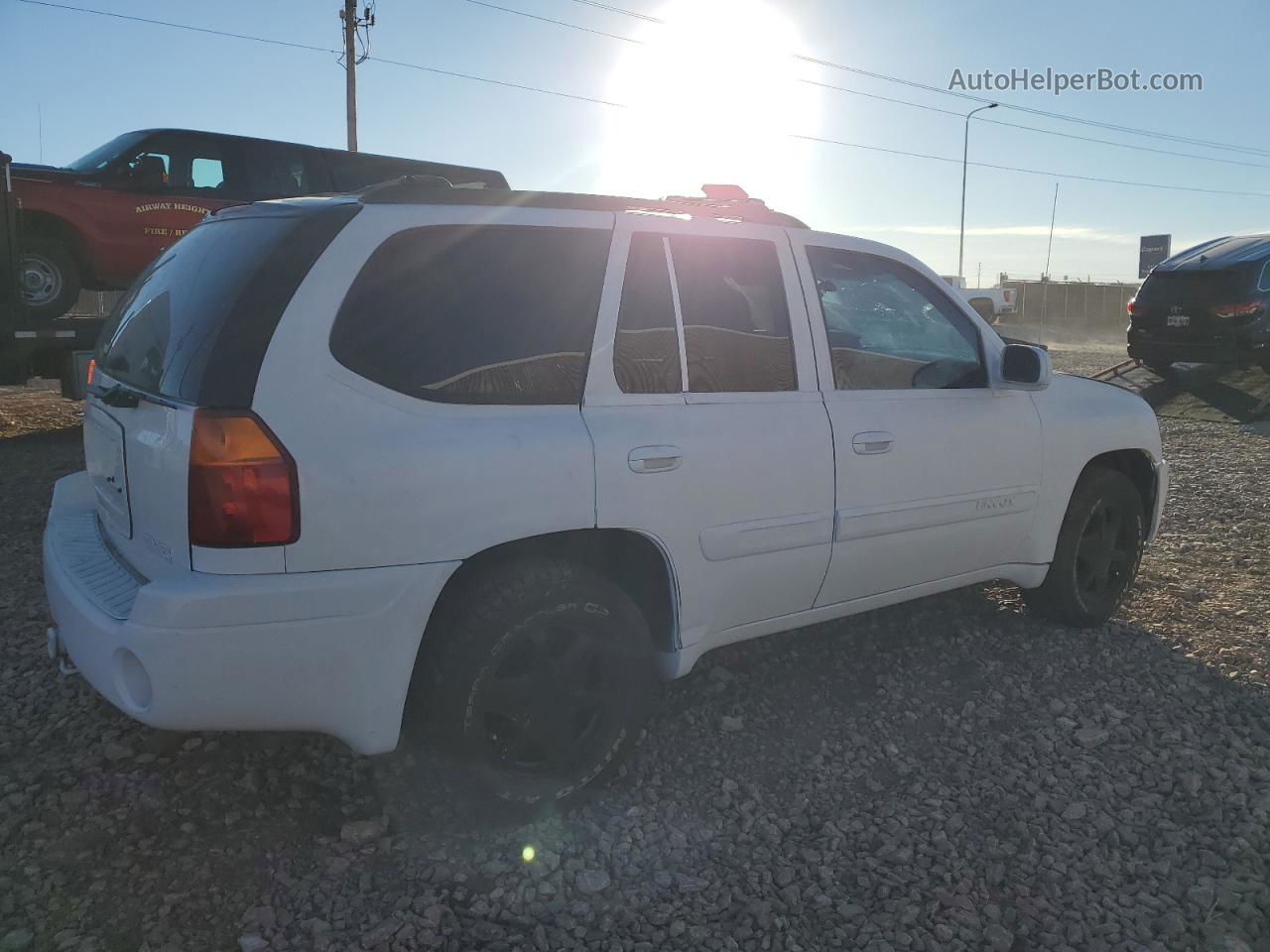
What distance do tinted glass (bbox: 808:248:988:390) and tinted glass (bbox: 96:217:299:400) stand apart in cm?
186

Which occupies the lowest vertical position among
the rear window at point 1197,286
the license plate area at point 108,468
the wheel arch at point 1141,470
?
the wheel arch at point 1141,470

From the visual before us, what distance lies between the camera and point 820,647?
430cm

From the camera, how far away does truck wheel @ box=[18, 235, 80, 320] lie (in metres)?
9.27

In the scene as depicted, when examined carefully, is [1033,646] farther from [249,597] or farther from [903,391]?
[249,597]

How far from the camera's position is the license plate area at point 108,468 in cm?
271

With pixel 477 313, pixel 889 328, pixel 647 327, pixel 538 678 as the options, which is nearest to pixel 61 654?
pixel 538 678

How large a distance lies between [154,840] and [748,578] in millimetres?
1872

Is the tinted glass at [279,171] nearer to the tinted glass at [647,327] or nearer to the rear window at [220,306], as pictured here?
the rear window at [220,306]

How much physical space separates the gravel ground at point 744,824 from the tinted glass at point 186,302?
1.25 metres

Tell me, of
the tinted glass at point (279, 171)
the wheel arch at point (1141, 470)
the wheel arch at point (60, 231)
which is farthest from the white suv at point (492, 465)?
the tinted glass at point (279, 171)

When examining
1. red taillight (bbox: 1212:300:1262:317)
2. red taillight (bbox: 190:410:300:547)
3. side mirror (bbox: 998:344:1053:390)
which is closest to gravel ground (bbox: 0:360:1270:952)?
red taillight (bbox: 190:410:300:547)

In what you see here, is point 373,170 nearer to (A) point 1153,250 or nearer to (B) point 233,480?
(B) point 233,480

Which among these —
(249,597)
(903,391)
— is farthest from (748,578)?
(249,597)

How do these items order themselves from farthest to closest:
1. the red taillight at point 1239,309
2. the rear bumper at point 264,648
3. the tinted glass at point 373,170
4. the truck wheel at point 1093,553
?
the red taillight at point 1239,309, the tinted glass at point 373,170, the truck wheel at point 1093,553, the rear bumper at point 264,648
